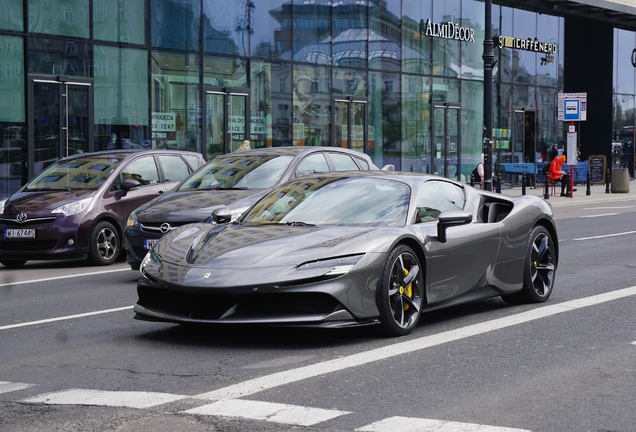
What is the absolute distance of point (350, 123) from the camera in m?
34.3

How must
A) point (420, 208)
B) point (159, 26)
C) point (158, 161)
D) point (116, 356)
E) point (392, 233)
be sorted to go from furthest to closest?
point (159, 26) → point (158, 161) → point (420, 208) → point (392, 233) → point (116, 356)

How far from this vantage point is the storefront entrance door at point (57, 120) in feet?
79.7

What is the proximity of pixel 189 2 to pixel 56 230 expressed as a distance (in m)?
15.4

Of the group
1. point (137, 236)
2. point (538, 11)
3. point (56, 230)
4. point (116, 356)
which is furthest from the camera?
point (538, 11)

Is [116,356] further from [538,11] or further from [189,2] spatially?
[538,11]

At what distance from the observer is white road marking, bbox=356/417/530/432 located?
5203 millimetres

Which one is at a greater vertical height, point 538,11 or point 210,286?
point 538,11

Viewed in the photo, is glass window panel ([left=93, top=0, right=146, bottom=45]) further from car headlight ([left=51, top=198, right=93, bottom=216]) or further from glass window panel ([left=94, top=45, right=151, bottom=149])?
car headlight ([left=51, top=198, right=93, bottom=216])

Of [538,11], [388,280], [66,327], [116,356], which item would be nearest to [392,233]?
[388,280]

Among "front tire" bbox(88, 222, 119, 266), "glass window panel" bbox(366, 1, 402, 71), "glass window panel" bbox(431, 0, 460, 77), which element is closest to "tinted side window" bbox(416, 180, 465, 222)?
"front tire" bbox(88, 222, 119, 266)

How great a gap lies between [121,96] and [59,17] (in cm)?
250

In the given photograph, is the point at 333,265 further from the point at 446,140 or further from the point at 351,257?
the point at 446,140

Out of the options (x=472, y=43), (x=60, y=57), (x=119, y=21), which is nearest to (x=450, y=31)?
(x=472, y=43)

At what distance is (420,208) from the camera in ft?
28.4
